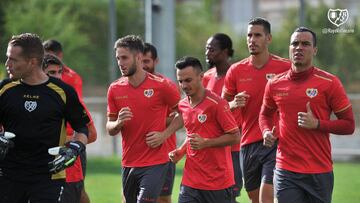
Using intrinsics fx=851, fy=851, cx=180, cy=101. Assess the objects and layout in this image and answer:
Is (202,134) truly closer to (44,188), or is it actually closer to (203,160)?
(203,160)

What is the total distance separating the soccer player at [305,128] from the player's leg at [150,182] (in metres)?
1.50

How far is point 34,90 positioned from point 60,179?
837mm

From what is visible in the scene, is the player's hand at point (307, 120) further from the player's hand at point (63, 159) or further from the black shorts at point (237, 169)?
the black shorts at point (237, 169)

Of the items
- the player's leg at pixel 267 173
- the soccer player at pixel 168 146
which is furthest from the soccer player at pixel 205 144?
the soccer player at pixel 168 146

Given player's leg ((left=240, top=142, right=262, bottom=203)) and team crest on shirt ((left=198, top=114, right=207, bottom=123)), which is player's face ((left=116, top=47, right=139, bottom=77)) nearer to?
team crest on shirt ((left=198, top=114, right=207, bottom=123))

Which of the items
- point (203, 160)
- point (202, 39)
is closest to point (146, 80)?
point (203, 160)

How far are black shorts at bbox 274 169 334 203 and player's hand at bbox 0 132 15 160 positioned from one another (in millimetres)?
2756

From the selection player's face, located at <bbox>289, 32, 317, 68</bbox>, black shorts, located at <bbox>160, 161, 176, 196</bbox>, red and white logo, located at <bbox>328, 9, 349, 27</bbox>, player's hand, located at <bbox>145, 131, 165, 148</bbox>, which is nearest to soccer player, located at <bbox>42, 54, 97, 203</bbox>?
player's hand, located at <bbox>145, 131, 165, 148</bbox>

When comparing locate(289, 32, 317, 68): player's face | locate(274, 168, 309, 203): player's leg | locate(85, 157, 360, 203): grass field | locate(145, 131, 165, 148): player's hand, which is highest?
locate(289, 32, 317, 68): player's face

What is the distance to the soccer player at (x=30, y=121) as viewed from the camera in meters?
7.34

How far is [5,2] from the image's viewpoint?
28766 millimetres

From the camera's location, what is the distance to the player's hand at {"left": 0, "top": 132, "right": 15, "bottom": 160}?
7.10m

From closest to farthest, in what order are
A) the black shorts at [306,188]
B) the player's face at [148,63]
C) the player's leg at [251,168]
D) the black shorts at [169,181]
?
the black shorts at [306,188] < the player's leg at [251,168] < the black shorts at [169,181] < the player's face at [148,63]

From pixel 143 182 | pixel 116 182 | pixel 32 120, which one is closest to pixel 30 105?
pixel 32 120
